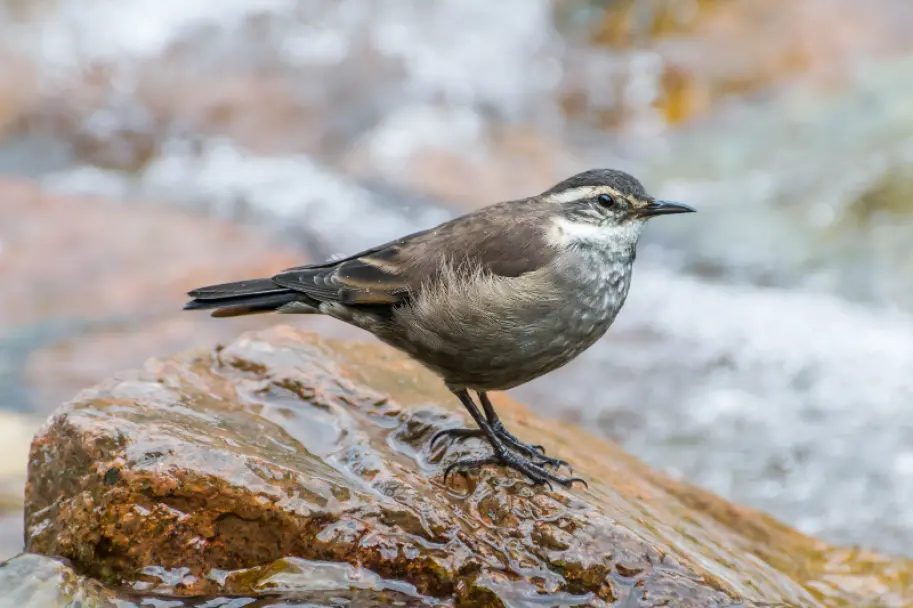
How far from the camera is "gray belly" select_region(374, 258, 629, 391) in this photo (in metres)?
4.85

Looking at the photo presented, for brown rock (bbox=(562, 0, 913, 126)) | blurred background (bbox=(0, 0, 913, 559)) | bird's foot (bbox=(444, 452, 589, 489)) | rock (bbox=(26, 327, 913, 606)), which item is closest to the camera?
rock (bbox=(26, 327, 913, 606))

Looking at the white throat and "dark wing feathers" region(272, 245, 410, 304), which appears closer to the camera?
the white throat

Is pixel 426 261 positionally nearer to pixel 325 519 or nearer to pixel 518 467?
pixel 518 467

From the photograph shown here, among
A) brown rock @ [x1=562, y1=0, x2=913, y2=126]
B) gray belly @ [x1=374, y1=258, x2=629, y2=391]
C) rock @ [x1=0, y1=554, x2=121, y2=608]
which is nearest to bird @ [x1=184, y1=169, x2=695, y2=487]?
gray belly @ [x1=374, y1=258, x2=629, y2=391]

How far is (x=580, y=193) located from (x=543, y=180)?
26.2ft

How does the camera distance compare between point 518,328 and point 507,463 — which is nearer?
point 518,328

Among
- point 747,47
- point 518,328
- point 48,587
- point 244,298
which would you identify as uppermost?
point 747,47

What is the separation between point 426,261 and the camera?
5246mm

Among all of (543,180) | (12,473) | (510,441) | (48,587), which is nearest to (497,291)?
(510,441)

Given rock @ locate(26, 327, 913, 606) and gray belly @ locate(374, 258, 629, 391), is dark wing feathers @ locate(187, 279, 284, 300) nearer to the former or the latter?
rock @ locate(26, 327, 913, 606)

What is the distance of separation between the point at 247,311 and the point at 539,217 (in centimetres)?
158

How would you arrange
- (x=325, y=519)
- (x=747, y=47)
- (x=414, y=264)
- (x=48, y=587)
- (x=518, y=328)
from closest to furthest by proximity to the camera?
(x=48, y=587), (x=325, y=519), (x=518, y=328), (x=414, y=264), (x=747, y=47)

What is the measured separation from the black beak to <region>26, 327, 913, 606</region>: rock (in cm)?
138

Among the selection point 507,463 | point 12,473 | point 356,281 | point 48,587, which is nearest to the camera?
point 48,587
